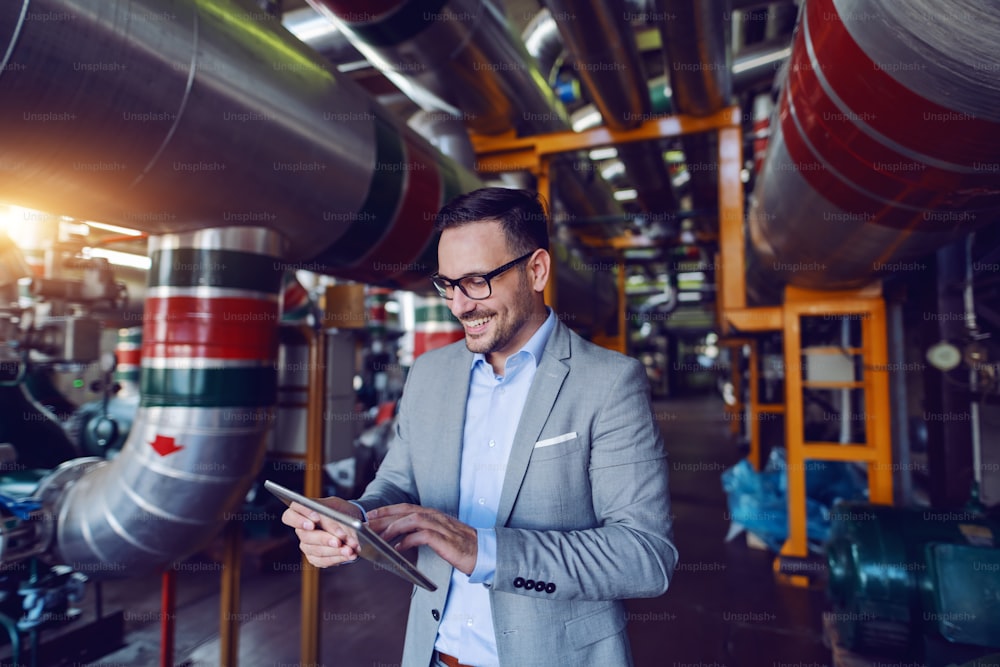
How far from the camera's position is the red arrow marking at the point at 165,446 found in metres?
1.59

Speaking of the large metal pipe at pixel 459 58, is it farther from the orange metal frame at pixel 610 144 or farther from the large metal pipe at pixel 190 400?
the large metal pipe at pixel 190 400

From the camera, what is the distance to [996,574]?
179cm

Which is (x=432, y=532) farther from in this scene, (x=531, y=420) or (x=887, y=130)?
(x=887, y=130)

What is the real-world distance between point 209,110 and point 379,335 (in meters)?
6.46

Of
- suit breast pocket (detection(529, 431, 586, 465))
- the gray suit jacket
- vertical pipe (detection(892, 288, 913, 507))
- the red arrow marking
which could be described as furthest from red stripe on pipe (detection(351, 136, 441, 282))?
vertical pipe (detection(892, 288, 913, 507))

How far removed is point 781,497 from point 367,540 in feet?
13.3

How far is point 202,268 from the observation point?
63.6 inches

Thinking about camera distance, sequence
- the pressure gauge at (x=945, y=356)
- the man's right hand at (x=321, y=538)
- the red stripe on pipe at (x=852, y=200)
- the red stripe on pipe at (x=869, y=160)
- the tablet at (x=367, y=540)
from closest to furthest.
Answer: the tablet at (x=367, y=540), the man's right hand at (x=321, y=538), the red stripe on pipe at (x=869, y=160), the red stripe on pipe at (x=852, y=200), the pressure gauge at (x=945, y=356)

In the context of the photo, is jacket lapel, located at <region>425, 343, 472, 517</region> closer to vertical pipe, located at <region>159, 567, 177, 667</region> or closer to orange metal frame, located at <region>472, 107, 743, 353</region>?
vertical pipe, located at <region>159, 567, 177, 667</region>

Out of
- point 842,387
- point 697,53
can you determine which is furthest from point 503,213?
point 842,387

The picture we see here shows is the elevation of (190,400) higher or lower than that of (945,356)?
lower

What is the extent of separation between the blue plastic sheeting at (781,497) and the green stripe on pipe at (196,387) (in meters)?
3.58

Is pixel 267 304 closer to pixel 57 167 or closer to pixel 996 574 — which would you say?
pixel 57 167

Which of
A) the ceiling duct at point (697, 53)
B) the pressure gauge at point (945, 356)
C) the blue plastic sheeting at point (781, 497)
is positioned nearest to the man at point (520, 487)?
the ceiling duct at point (697, 53)
